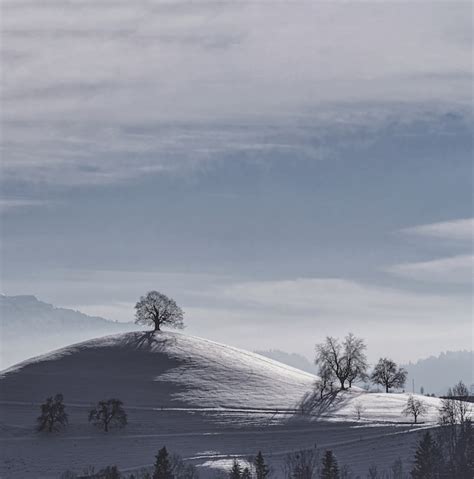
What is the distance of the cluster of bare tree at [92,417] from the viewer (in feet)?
539

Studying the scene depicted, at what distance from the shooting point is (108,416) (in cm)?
16525

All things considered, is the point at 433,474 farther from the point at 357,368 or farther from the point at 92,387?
the point at 92,387

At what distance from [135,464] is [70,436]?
2229cm

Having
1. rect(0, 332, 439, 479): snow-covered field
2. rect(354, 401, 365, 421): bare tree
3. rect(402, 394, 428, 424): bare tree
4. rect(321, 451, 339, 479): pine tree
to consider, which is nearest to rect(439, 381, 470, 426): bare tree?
rect(0, 332, 439, 479): snow-covered field

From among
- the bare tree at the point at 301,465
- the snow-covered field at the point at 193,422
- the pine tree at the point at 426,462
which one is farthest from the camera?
the snow-covered field at the point at 193,422

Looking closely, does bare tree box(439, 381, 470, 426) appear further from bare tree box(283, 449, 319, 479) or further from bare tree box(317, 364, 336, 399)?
bare tree box(283, 449, 319, 479)

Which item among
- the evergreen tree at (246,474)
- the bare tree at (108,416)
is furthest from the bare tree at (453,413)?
the bare tree at (108,416)

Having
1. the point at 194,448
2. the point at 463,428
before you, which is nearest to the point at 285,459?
the point at 194,448

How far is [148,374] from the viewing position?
196 metres

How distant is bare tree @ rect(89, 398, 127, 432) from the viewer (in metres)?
165

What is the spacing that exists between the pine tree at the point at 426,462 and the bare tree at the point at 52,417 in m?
64.6

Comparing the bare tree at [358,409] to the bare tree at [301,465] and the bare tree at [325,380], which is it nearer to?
the bare tree at [325,380]

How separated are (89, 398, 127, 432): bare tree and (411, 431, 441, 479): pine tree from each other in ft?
183

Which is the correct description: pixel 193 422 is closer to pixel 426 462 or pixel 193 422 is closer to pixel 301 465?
pixel 301 465
